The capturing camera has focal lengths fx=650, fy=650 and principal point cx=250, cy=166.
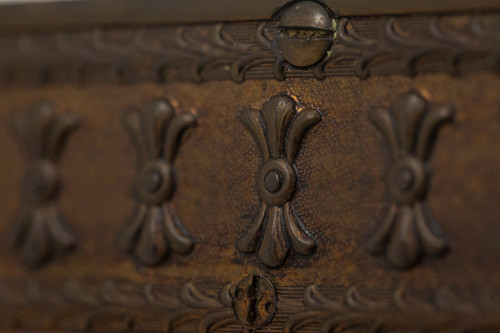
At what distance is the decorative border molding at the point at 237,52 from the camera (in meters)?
0.55

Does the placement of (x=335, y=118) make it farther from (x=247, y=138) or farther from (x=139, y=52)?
(x=139, y=52)

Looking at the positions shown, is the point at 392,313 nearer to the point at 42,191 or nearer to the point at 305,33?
the point at 305,33

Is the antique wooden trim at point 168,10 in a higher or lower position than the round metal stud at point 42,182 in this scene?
higher

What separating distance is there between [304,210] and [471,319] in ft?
0.56

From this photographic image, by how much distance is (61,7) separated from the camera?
2.19 ft

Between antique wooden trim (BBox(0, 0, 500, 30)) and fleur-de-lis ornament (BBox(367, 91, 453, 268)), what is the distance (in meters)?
0.08

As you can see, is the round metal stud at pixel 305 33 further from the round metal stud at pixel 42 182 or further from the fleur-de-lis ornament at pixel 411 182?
the round metal stud at pixel 42 182

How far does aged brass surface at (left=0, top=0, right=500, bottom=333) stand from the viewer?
55 centimetres

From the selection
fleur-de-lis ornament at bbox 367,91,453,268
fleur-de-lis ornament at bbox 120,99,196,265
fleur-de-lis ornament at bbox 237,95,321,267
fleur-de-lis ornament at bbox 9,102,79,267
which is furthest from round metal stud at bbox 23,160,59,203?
fleur-de-lis ornament at bbox 367,91,453,268

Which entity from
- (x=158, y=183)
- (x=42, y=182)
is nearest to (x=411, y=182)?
(x=158, y=183)

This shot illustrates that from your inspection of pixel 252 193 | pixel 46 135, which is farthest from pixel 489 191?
pixel 46 135

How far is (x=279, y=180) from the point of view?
23.5 inches

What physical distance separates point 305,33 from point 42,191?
324 mm

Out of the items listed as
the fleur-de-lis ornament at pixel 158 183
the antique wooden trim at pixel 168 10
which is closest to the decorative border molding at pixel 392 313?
the fleur-de-lis ornament at pixel 158 183
